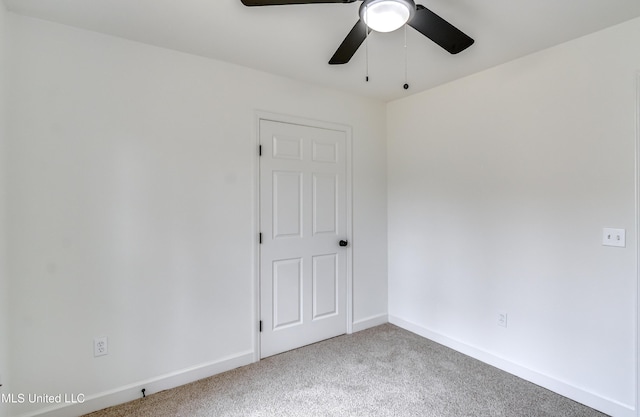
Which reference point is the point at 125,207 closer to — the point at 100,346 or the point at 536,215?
the point at 100,346

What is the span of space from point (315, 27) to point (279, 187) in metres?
1.27

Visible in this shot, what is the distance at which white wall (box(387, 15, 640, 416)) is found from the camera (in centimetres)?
195

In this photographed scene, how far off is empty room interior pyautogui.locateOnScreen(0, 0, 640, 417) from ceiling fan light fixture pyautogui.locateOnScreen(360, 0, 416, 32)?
1.2 inches

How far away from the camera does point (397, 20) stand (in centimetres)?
131

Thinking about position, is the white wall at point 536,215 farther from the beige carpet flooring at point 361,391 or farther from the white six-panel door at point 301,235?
the white six-panel door at point 301,235

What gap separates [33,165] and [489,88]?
10.6 ft

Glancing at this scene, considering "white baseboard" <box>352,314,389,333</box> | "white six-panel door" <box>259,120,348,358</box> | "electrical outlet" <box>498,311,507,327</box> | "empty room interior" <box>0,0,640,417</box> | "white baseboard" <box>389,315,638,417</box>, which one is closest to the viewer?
"empty room interior" <box>0,0,640,417</box>

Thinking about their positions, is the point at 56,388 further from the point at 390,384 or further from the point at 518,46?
the point at 518,46

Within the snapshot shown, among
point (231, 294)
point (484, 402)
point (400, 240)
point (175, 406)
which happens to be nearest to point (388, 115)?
point (400, 240)

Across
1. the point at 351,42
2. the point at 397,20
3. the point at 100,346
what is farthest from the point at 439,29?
the point at 100,346

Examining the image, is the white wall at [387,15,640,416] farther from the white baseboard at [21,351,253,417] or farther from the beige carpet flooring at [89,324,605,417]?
the white baseboard at [21,351,253,417]

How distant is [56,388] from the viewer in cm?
190

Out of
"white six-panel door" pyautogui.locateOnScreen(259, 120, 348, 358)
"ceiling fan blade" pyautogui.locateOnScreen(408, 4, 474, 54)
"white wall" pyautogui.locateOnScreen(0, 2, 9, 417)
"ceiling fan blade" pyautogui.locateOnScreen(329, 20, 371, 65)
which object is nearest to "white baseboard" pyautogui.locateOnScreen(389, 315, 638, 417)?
"white six-panel door" pyautogui.locateOnScreen(259, 120, 348, 358)

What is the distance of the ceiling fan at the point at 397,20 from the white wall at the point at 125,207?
4.03 feet
